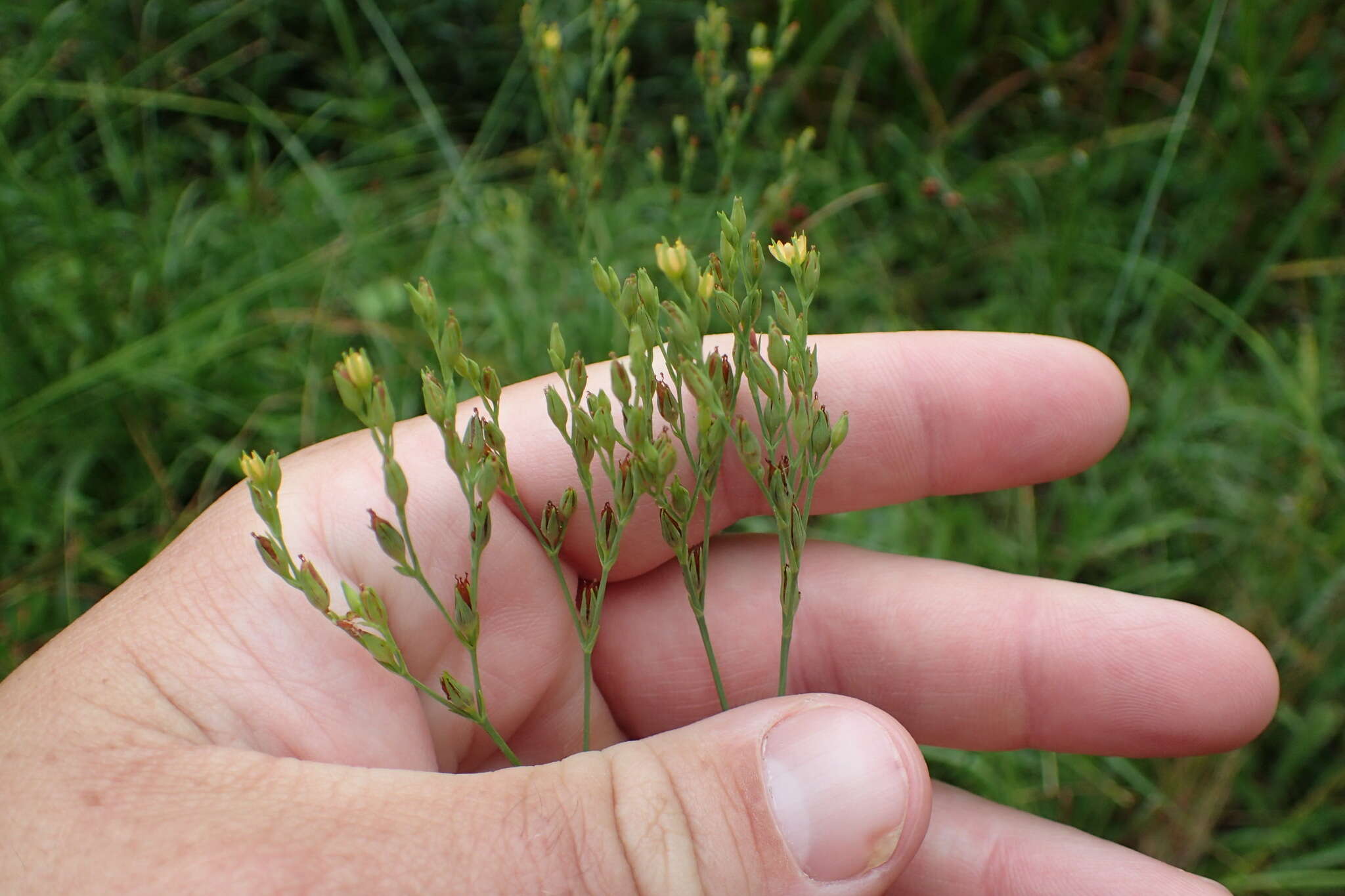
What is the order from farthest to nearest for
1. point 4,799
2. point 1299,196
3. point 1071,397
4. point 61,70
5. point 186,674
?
1. point 61,70
2. point 1299,196
3. point 1071,397
4. point 186,674
5. point 4,799

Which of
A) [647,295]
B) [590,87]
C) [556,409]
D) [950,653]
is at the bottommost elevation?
[950,653]

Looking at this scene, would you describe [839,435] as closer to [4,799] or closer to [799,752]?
[799,752]

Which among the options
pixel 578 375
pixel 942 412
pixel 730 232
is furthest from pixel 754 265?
pixel 942 412

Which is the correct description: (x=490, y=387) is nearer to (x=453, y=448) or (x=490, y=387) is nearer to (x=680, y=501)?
(x=453, y=448)

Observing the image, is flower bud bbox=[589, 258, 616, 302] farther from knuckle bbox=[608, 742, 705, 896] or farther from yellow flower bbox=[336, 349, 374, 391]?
knuckle bbox=[608, 742, 705, 896]

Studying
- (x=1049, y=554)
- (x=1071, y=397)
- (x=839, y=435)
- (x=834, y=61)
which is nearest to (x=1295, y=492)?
(x=1049, y=554)

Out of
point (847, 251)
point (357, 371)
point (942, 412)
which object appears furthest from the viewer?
point (847, 251)

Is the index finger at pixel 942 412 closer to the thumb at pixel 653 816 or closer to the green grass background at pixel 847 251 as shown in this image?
the green grass background at pixel 847 251
